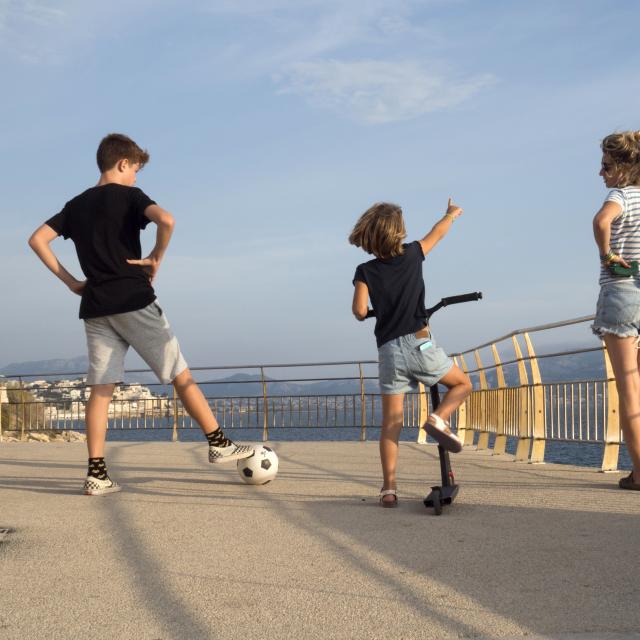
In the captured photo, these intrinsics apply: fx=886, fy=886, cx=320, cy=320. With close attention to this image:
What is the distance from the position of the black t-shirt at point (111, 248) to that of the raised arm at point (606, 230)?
2.51 m

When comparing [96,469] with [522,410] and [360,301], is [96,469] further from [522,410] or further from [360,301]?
[522,410]

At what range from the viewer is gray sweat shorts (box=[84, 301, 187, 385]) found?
17.1 feet

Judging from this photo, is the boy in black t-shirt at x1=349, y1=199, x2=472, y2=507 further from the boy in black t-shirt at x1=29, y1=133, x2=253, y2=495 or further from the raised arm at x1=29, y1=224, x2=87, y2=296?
the raised arm at x1=29, y1=224, x2=87, y2=296

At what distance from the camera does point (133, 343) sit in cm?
525

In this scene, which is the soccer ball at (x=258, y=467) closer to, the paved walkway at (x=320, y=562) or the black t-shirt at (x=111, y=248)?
the paved walkway at (x=320, y=562)

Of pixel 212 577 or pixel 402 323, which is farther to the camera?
pixel 402 323

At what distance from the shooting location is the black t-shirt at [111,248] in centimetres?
516

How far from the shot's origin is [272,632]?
2428 mm

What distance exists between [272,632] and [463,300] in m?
2.55

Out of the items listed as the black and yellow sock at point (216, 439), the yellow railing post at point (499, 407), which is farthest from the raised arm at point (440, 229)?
the yellow railing post at point (499, 407)

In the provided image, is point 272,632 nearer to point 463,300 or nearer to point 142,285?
point 463,300

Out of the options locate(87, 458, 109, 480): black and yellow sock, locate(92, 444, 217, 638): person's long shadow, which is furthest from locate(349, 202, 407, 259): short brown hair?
locate(87, 458, 109, 480): black and yellow sock

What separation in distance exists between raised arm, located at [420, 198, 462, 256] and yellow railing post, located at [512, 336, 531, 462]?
11.3 feet

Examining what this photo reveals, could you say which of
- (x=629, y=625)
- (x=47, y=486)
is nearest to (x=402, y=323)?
(x=629, y=625)
